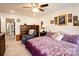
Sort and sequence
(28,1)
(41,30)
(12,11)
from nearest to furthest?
(28,1) → (12,11) → (41,30)

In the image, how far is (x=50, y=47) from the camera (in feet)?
6.37

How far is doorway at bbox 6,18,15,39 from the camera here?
1.96 meters

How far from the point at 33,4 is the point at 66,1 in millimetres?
564

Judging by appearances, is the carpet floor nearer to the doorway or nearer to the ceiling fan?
the doorway

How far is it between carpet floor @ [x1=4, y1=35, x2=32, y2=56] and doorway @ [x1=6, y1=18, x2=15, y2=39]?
0.03m

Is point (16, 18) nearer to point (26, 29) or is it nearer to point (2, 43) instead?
point (26, 29)

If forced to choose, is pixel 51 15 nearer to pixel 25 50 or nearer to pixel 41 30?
pixel 41 30

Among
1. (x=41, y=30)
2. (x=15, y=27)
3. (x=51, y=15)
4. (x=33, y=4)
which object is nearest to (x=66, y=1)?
(x=51, y=15)

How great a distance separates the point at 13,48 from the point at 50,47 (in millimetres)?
694

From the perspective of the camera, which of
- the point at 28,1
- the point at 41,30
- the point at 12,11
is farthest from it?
the point at 41,30

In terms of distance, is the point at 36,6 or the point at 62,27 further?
the point at 62,27

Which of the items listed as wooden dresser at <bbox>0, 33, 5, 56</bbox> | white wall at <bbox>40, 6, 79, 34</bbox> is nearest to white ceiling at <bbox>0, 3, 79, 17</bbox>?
white wall at <bbox>40, 6, 79, 34</bbox>

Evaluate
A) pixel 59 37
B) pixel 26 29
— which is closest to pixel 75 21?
pixel 59 37

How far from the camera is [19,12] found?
6.47 ft
